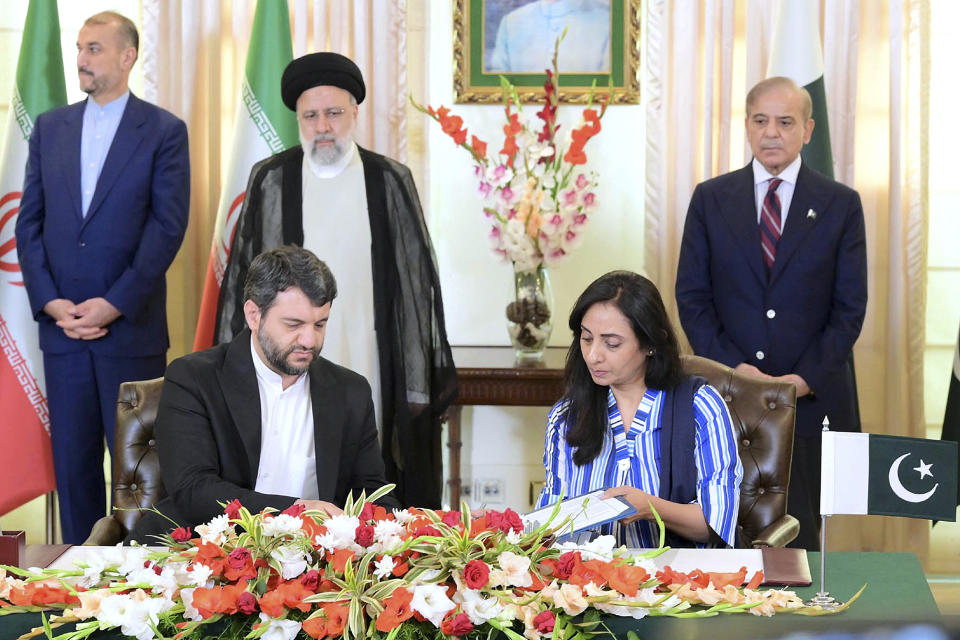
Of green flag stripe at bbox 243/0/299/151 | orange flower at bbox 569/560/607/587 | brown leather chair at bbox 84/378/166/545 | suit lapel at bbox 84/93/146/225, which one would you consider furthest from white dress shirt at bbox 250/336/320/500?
green flag stripe at bbox 243/0/299/151

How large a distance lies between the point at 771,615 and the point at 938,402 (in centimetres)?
345

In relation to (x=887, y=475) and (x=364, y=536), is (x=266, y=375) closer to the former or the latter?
(x=364, y=536)

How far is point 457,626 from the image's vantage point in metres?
1.57

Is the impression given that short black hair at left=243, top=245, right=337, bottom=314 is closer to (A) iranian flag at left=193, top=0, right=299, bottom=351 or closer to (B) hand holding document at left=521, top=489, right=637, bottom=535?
(B) hand holding document at left=521, top=489, right=637, bottom=535

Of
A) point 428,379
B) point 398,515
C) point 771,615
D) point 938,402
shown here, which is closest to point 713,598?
point 771,615

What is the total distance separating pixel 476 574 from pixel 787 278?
2.40m

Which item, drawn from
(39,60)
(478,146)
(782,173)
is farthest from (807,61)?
(39,60)

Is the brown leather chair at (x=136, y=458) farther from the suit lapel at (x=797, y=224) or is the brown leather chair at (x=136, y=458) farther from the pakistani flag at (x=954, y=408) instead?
the pakistani flag at (x=954, y=408)

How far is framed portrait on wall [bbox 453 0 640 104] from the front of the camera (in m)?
4.80

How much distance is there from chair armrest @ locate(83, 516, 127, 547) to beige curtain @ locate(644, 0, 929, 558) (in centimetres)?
264

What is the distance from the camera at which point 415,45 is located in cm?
488

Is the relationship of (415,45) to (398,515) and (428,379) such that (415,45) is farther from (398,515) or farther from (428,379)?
(398,515)

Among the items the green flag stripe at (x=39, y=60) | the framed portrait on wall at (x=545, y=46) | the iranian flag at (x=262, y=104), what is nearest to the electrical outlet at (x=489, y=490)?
the iranian flag at (x=262, y=104)

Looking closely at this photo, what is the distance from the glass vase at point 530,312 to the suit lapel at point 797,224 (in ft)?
2.92
